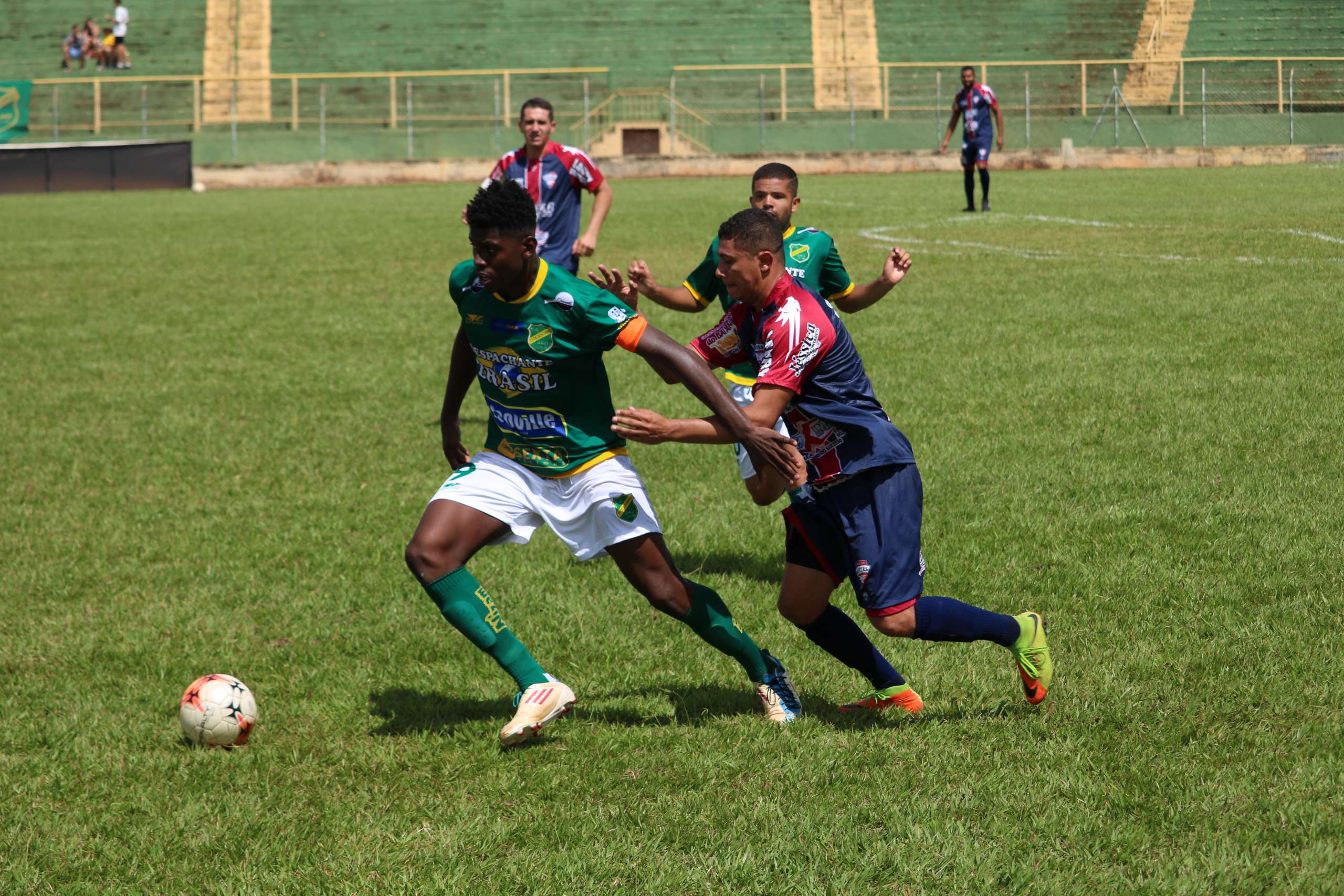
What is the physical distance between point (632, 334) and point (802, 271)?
167 cm

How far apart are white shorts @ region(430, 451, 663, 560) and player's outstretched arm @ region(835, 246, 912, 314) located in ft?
5.09

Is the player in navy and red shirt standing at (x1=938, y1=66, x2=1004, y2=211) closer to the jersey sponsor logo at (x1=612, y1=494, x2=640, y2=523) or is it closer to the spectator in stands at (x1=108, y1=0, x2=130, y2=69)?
the jersey sponsor logo at (x1=612, y1=494, x2=640, y2=523)

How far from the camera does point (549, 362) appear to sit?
15.5 ft

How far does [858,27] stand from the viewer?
1737 inches

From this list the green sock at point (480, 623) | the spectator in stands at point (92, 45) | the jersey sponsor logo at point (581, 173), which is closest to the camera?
the green sock at point (480, 623)

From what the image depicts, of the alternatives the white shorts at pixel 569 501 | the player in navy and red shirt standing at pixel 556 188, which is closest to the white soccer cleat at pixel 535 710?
the white shorts at pixel 569 501

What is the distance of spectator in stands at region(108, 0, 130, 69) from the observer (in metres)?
43.1

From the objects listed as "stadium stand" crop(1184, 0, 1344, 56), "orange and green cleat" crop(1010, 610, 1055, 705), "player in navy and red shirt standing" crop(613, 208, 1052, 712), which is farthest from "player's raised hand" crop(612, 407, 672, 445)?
"stadium stand" crop(1184, 0, 1344, 56)

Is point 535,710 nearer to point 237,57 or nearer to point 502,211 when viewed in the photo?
point 502,211

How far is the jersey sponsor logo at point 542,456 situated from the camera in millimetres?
4805

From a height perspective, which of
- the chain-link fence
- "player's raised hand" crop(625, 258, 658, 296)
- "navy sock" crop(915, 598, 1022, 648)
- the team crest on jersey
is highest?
the chain-link fence

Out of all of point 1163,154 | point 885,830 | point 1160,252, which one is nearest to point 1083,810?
point 885,830

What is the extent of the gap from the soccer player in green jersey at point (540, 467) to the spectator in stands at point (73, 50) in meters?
44.0

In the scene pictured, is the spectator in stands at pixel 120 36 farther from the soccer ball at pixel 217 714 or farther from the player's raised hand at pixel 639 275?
the soccer ball at pixel 217 714
